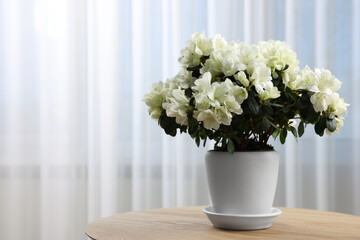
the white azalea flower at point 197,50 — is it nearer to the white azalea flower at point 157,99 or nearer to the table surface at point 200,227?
the white azalea flower at point 157,99

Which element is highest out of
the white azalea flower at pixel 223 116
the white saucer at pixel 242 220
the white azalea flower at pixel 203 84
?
the white azalea flower at pixel 203 84

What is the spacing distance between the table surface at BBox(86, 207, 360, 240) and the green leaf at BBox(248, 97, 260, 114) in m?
0.29

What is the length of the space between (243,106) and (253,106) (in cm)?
3

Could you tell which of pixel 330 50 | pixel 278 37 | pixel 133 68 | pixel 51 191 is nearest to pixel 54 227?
pixel 51 191

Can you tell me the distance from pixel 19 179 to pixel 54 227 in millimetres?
297

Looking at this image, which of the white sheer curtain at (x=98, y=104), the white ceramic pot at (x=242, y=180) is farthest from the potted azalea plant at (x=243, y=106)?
the white sheer curtain at (x=98, y=104)

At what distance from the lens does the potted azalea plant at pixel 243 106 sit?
1099 mm

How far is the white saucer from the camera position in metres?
1.17

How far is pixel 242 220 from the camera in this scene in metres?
1.18

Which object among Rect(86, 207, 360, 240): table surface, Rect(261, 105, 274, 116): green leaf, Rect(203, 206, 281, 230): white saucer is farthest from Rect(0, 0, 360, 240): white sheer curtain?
Rect(261, 105, 274, 116): green leaf

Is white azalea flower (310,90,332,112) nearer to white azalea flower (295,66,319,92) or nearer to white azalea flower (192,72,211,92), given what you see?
white azalea flower (295,66,319,92)

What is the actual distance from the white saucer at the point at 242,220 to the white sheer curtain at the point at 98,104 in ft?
3.92

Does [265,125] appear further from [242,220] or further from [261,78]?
[242,220]

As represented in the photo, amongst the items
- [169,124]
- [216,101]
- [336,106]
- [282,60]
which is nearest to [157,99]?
[169,124]
